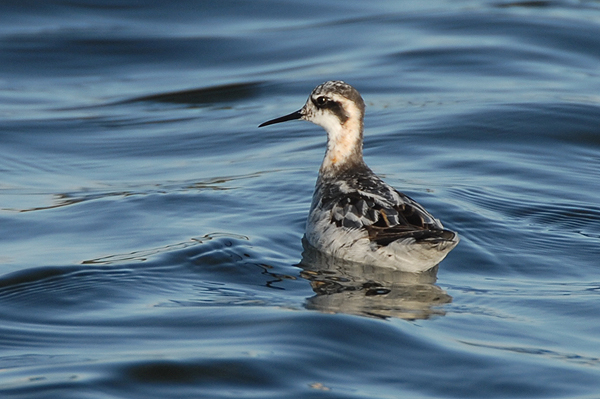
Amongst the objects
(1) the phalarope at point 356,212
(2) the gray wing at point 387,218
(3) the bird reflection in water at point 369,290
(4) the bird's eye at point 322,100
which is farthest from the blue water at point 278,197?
(4) the bird's eye at point 322,100

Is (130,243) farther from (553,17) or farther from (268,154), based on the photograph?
(553,17)

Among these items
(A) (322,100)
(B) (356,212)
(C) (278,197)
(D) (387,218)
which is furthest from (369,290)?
(C) (278,197)

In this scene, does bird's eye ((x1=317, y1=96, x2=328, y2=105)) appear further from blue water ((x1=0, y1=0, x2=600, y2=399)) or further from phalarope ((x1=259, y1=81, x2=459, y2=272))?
blue water ((x1=0, y1=0, x2=600, y2=399))

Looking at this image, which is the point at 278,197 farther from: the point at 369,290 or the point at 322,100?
the point at 369,290

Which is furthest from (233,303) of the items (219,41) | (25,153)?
(219,41)

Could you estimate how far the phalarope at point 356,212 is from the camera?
7473 mm

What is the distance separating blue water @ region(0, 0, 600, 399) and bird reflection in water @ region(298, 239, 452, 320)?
0.03m

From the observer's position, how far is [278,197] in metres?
9.94

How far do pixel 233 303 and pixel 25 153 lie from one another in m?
6.08

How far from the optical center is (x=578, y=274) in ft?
25.2

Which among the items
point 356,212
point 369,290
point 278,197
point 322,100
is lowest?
point 369,290

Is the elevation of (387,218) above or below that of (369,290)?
above

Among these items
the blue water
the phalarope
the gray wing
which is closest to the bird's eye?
the phalarope

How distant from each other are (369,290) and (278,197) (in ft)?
9.31
